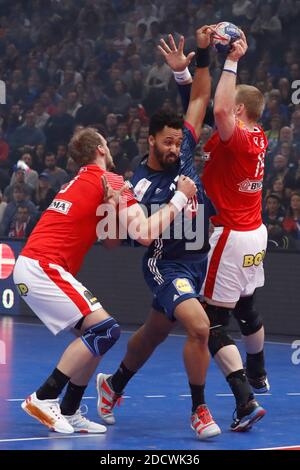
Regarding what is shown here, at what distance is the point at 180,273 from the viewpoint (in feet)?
24.5

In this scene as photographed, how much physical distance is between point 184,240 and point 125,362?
3.45 feet

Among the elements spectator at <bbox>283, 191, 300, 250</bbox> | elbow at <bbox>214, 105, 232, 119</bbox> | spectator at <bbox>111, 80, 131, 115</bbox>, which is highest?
elbow at <bbox>214, 105, 232, 119</bbox>

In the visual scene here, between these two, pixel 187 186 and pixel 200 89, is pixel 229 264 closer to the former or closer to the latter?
pixel 187 186

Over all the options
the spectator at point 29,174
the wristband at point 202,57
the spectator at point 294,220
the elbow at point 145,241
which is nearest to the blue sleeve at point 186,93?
the wristband at point 202,57

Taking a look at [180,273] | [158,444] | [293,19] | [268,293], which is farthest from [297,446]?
[293,19]

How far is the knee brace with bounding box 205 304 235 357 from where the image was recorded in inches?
302

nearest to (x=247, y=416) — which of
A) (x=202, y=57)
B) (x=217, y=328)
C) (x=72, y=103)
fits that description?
(x=217, y=328)

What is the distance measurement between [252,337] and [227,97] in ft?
6.35

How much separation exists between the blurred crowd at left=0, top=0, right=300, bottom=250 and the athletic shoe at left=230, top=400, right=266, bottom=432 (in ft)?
20.8

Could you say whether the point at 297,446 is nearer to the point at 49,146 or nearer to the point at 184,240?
the point at 184,240

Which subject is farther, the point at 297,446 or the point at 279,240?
the point at 279,240

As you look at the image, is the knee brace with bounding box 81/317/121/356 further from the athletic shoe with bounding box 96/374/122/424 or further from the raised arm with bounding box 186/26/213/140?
the raised arm with bounding box 186/26/213/140

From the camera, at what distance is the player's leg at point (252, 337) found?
→ 27.0ft

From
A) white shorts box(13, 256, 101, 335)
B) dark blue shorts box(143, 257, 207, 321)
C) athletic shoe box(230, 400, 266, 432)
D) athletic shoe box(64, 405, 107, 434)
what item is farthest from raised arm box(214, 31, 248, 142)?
athletic shoe box(64, 405, 107, 434)
